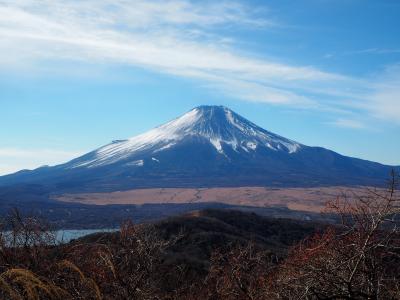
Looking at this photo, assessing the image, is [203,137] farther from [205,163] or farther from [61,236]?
[61,236]

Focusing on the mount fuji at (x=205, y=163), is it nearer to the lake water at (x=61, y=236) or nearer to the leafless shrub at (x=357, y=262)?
the lake water at (x=61, y=236)

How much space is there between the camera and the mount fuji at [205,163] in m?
121

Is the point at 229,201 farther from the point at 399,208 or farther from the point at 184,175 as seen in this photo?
the point at 399,208

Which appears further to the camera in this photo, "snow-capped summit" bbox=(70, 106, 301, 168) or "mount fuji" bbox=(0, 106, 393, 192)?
"snow-capped summit" bbox=(70, 106, 301, 168)

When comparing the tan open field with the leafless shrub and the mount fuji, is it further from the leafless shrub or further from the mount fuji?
the leafless shrub

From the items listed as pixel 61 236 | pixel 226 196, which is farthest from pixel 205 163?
pixel 61 236

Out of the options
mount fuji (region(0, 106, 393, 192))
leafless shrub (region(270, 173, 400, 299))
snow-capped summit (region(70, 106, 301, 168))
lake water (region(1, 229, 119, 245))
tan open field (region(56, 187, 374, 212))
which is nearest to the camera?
leafless shrub (region(270, 173, 400, 299))

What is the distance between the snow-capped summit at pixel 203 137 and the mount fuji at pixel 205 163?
0.78ft

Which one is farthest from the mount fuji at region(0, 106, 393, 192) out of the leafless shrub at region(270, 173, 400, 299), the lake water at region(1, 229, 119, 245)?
the leafless shrub at region(270, 173, 400, 299)

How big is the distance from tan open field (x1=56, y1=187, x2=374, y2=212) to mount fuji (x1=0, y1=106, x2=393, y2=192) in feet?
23.2

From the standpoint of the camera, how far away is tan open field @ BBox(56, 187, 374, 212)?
3615 inches

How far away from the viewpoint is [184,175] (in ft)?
424

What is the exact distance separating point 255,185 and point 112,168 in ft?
137

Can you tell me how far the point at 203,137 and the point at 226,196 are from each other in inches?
2809
